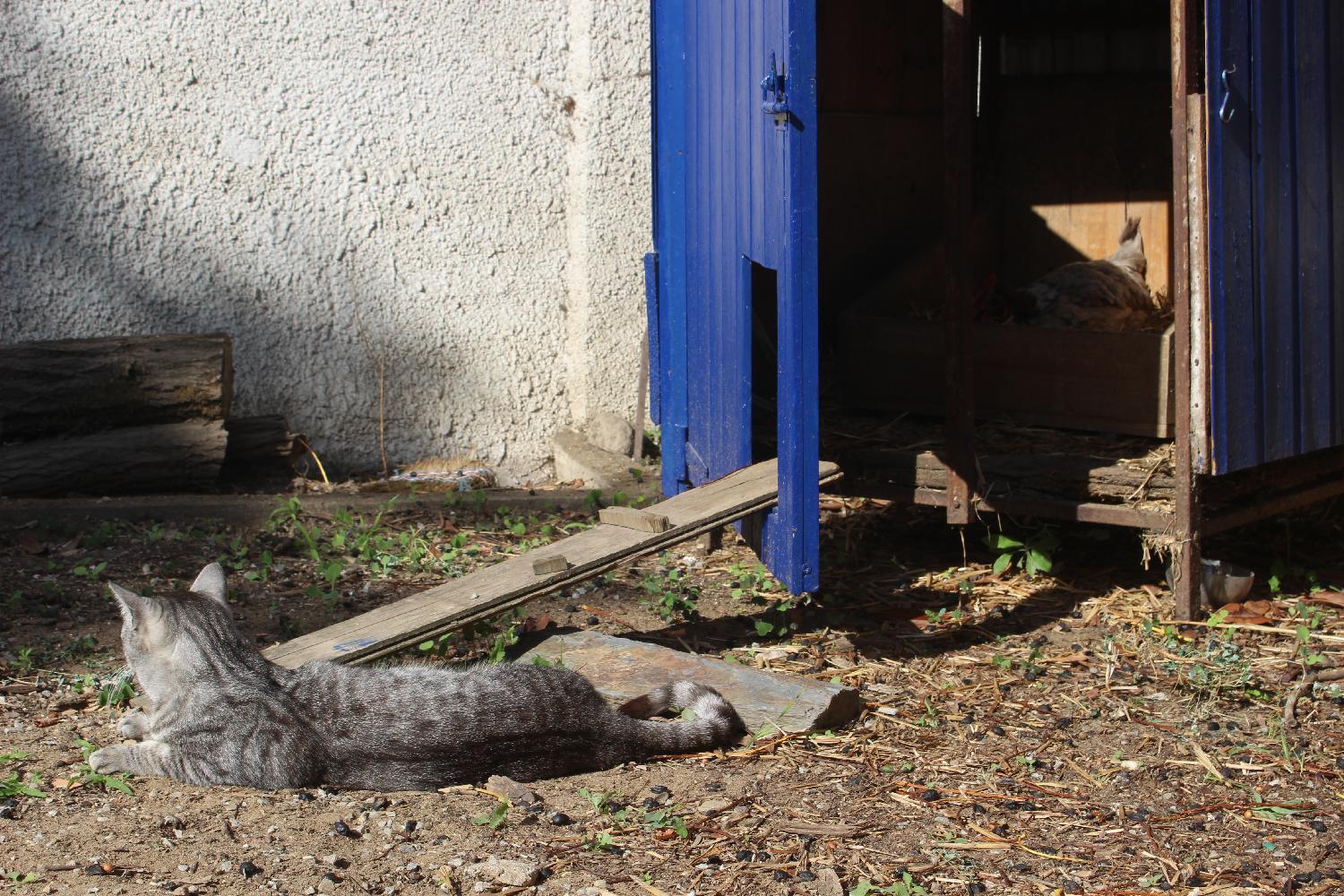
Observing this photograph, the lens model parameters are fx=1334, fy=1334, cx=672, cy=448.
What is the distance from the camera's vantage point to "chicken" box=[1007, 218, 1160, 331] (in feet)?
20.8

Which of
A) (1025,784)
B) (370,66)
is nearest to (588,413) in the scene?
(370,66)

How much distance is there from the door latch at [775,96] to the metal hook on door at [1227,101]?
1720 millimetres

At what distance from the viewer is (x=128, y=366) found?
252 inches

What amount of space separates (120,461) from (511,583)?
2976mm

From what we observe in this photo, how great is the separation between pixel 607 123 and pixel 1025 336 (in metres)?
2.61

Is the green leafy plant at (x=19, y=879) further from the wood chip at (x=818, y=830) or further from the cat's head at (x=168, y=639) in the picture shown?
the wood chip at (x=818, y=830)

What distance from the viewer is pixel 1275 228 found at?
5191 millimetres

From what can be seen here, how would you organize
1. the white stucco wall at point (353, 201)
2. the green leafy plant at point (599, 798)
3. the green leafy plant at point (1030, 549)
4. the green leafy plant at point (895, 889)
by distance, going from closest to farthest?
the green leafy plant at point (895, 889) < the green leafy plant at point (599, 798) < the green leafy plant at point (1030, 549) < the white stucco wall at point (353, 201)

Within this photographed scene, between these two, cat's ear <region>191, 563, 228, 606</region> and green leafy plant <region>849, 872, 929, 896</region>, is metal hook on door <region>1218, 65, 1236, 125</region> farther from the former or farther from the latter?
cat's ear <region>191, 563, 228, 606</region>

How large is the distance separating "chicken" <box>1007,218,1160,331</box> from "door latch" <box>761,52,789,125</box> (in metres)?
2.53

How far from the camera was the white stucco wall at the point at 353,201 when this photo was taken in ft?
21.8

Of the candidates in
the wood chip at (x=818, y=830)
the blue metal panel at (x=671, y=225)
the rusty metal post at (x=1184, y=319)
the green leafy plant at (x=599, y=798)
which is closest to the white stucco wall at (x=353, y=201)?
the blue metal panel at (x=671, y=225)

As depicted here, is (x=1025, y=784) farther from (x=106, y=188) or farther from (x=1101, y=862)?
(x=106, y=188)

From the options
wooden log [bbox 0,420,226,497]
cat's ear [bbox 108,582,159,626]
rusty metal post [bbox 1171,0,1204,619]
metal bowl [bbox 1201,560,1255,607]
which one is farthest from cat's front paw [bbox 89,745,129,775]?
metal bowl [bbox 1201,560,1255,607]
